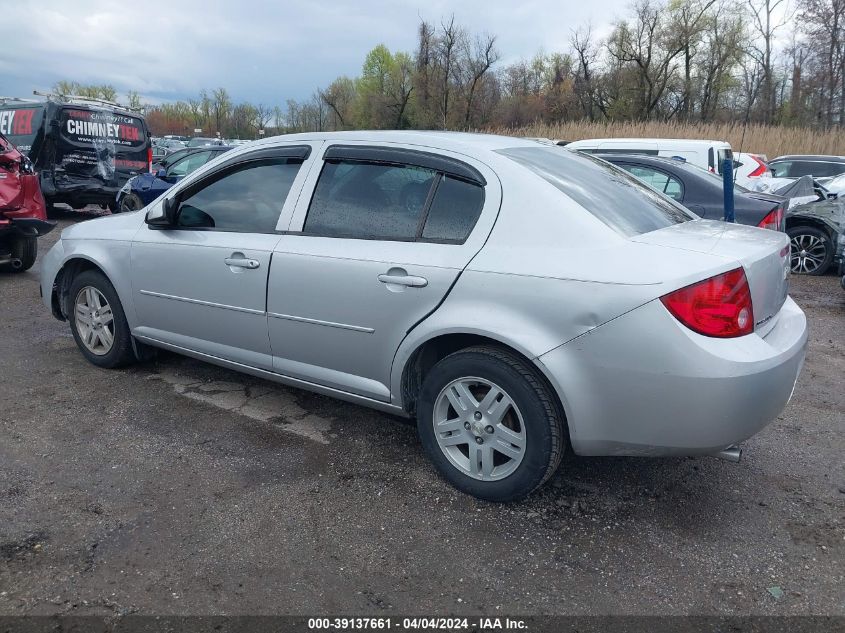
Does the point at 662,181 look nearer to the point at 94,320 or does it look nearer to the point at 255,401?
the point at 255,401

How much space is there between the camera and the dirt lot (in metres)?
2.54

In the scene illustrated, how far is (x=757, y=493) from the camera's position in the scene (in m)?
3.35

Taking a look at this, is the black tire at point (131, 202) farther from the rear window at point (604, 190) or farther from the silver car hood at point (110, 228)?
the rear window at point (604, 190)

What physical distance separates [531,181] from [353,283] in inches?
37.9

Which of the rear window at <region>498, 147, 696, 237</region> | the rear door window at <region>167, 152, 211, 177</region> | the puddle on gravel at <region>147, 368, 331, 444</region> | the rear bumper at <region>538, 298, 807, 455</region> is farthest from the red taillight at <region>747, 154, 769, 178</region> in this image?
the rear bumper at <region>538, 298, 807, 455</region>

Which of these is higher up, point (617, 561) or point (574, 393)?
point (574, 393)

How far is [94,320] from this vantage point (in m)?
4.85

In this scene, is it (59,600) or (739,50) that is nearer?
(59,600)

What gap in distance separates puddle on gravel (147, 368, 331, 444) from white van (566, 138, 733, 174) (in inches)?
279

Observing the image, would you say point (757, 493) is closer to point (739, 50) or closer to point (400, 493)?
point (400, 493)

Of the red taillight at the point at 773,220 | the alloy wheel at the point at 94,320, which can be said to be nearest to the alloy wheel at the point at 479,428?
the alloy wheel at the point at 94,320

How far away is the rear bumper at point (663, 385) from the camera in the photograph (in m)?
2.62

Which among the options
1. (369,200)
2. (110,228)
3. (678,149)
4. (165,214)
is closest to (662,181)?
(678,149)

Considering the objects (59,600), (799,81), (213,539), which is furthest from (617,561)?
(799,81)
